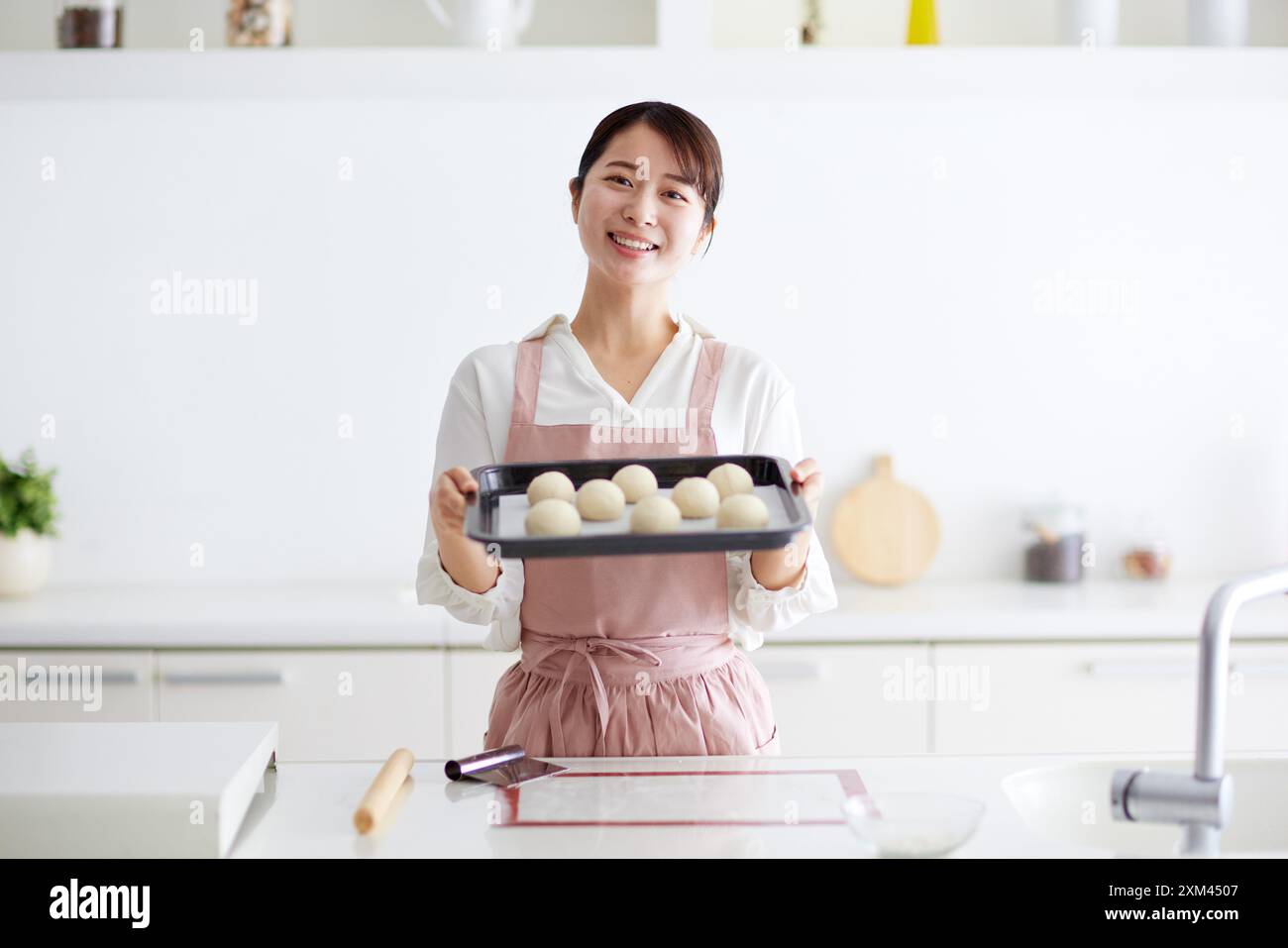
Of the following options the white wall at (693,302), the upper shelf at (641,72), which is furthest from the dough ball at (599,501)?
the white wall at (693,302)

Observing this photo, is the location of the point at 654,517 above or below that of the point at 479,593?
above

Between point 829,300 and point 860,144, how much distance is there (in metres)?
0.37

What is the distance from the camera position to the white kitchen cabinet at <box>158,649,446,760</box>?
2.42 metres

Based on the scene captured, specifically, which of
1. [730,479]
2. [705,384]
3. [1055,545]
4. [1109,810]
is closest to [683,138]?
[705,384]

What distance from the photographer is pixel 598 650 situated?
1573 millimetres

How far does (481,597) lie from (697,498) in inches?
13.2

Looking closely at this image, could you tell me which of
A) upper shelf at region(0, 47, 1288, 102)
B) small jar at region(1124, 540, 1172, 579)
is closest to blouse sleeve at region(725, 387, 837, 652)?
upper shelf at region(0, 47, 1288, 102)

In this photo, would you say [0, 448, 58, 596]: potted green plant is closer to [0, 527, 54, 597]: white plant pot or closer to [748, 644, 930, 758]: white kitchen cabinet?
[0, 527, 54, 597]: white plant pot

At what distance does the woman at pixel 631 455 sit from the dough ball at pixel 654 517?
9.4 inches

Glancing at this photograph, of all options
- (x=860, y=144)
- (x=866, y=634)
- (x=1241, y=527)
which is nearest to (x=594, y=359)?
(x=866, y=634)

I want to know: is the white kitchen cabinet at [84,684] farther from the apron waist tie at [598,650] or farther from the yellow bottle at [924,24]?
the yellow bottle at [924,24]

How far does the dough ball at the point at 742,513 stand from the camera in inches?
50.2

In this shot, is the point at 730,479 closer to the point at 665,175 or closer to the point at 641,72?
the point at 665,175

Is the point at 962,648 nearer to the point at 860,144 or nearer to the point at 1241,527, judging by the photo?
the point at 1241,527
